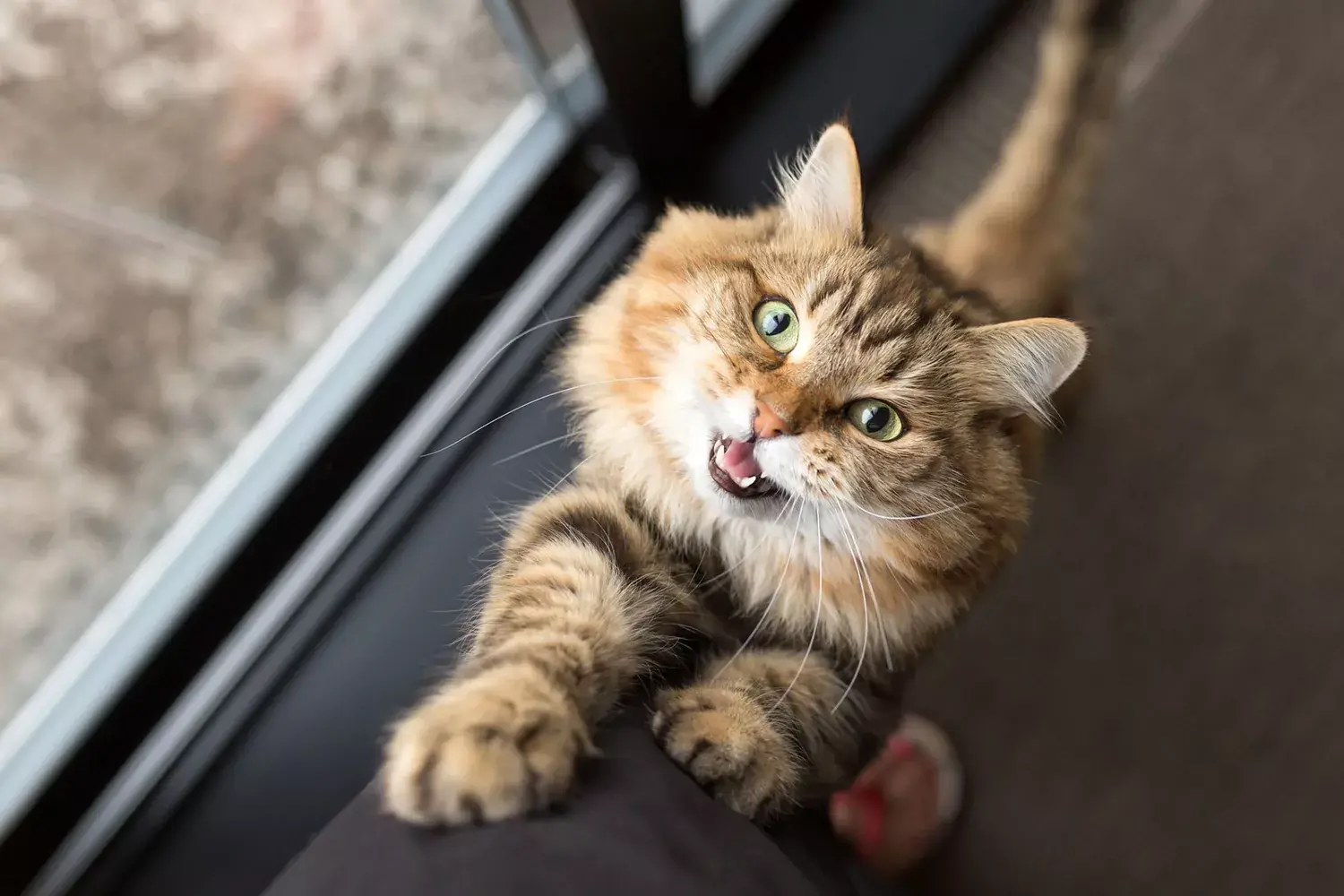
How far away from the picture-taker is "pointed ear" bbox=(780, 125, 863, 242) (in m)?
0.83

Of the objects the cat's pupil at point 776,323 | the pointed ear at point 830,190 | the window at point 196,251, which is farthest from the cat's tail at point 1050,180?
the window at point 196,251

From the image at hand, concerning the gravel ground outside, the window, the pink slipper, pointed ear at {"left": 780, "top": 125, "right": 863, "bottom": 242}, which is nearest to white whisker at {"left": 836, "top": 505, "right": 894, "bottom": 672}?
pointed ear at {"left": 780, "top": 125, "right": 863, "bottom": 242}

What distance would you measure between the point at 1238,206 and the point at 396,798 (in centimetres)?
178

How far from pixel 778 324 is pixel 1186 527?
3.49 feet

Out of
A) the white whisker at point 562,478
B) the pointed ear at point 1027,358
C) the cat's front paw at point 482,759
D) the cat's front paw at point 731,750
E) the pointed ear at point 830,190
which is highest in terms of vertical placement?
the pointed ear at point 830,190

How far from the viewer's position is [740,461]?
0.79m

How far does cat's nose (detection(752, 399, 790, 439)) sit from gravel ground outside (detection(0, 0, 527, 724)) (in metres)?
0.80

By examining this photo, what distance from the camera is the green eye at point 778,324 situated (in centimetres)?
86

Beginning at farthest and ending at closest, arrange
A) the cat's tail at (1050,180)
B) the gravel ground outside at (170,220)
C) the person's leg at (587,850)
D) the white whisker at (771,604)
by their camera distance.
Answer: the cat's tail at (1050,180)
the gravel ground outside at (170,220)
the white whisker at (771,604)
the person's leg at (587,850)

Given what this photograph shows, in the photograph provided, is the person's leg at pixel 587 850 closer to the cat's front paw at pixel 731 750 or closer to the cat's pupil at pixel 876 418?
the cat's front paw at pixel 731 750

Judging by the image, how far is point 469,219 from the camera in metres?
1.31

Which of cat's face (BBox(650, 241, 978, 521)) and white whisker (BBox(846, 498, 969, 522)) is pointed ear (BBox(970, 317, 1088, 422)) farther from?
white whisker (BBox(846, 498, 969, 522))

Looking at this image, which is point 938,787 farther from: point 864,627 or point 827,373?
point 827,373

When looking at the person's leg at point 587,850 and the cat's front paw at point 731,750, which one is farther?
the cat's front paw at point 731,750
